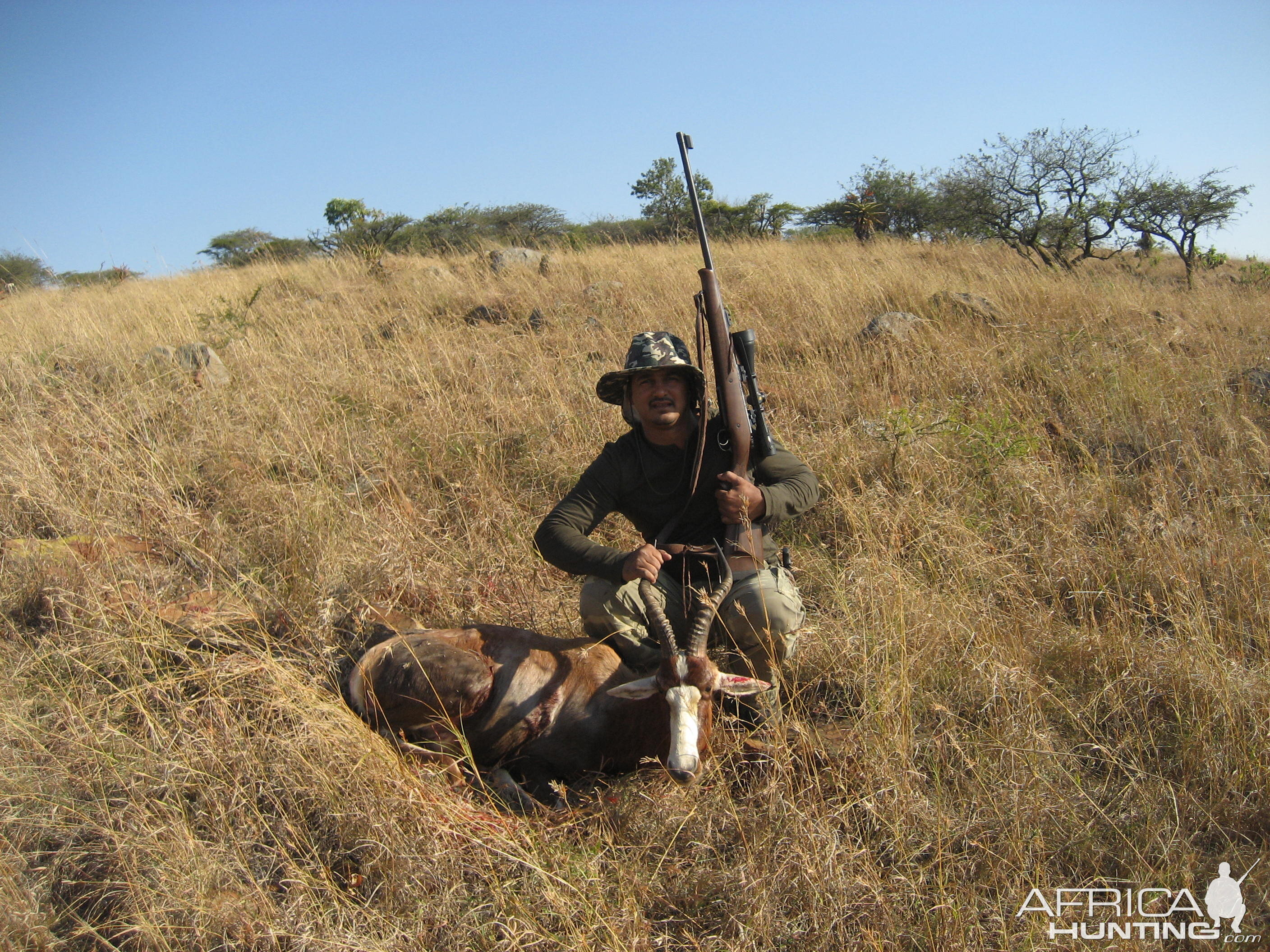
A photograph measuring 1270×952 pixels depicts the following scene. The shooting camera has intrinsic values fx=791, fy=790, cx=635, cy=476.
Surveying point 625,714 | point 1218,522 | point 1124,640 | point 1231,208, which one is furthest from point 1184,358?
point 1231,208

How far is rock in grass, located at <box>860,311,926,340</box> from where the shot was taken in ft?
22.2

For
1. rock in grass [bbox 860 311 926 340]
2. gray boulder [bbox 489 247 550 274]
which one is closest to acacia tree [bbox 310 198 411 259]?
gray boulder [bbox 489 247 550 274]

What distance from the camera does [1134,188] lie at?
10.8 m

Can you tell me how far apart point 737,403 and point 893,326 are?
3921 mm

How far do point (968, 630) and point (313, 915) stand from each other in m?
2.66

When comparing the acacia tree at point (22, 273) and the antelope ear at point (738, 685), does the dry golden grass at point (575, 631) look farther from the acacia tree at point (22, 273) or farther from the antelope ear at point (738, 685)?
the acacia tree at point (22, 273)

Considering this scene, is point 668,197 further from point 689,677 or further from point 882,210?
point 689,677

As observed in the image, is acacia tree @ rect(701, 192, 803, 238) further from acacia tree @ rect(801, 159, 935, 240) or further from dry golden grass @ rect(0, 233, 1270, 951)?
dry golden grass @ rect(0, 233, 1270, 951)

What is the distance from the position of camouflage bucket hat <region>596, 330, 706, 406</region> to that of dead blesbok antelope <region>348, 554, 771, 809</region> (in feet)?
2.80

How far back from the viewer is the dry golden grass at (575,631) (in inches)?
95.0

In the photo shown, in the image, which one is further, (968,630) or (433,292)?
(433,292)

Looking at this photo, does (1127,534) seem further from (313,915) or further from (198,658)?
(198,658)

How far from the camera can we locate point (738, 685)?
9.78 feet

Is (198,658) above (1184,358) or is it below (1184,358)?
below
